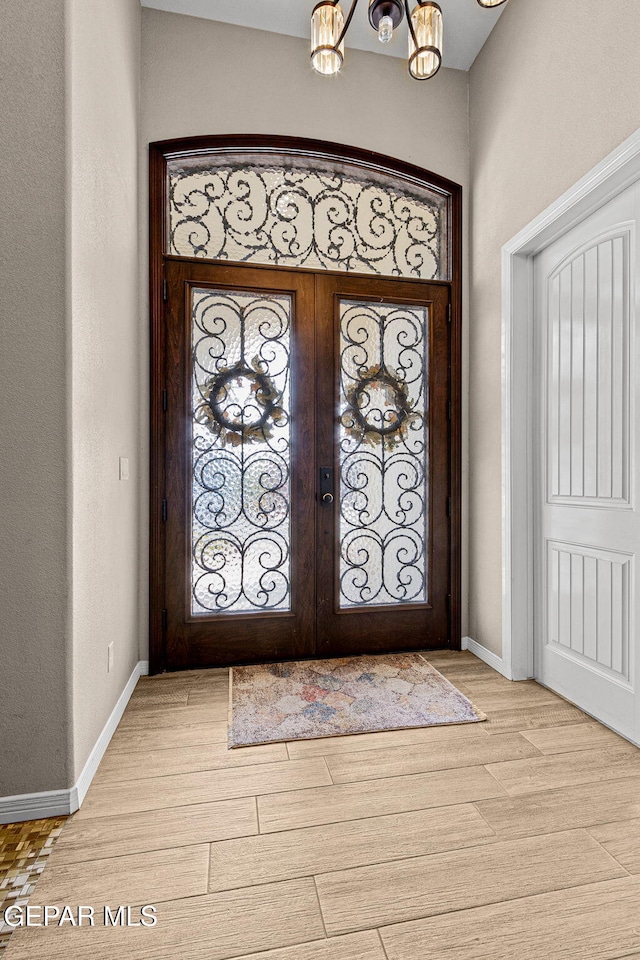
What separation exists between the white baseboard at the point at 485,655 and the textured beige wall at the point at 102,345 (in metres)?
1.95

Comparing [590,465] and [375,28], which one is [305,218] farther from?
[590,465]

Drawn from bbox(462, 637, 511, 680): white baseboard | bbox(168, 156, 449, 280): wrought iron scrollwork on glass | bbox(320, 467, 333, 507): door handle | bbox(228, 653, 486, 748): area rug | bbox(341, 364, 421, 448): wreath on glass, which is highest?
bbox(168, 156, 449, 280): wrought iron scrollwork on glass

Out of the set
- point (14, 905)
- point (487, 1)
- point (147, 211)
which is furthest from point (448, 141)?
point (14, 905)

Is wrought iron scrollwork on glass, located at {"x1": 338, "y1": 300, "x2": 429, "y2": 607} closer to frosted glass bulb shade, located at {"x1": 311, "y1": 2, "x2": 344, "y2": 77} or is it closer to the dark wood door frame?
the dark wood door frame

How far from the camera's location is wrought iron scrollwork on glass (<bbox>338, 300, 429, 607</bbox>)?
299 cm

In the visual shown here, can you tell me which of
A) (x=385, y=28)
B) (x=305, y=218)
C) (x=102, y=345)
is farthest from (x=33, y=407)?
(x=305, y=218)

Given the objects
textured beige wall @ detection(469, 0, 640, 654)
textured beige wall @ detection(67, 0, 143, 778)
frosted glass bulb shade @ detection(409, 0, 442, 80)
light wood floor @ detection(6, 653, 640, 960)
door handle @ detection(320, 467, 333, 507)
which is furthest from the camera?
door handle @ detection(320, 467, 333, 507)

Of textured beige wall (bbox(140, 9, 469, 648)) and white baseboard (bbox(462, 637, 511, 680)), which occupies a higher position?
textured beige wall (bbox(140, 9, 469, 648))

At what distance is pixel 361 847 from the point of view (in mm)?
1438

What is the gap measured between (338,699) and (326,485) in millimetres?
1159

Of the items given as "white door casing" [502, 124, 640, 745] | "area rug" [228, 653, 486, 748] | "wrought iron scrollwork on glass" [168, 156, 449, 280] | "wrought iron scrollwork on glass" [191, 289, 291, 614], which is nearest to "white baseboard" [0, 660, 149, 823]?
"area rug" [228, 653, 486, 748]

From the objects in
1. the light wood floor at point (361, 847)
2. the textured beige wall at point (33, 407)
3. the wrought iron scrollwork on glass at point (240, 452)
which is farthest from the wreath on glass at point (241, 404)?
the light wood floor at point (361, 847)

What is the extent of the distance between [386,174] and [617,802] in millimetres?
3307

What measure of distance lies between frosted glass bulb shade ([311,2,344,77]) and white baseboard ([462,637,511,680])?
283 cm
